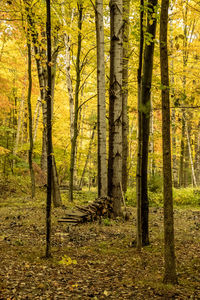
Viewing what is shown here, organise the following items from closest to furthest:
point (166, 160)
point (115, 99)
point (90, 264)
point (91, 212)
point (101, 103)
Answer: point (166, 160)
point (90, 264)
point (91, 212)
point (115, 99)
point (101, 103)

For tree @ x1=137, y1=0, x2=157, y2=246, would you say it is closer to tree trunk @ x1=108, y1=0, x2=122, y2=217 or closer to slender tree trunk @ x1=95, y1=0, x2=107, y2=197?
tree trunk @ x1=108, y1=0, x2=122, y2=217

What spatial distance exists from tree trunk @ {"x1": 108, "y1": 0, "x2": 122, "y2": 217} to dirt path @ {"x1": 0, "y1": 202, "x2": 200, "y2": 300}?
4.74ft

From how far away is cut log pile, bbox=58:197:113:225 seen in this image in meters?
7.09

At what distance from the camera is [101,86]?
8.15m

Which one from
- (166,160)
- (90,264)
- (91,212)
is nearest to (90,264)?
(90,264)

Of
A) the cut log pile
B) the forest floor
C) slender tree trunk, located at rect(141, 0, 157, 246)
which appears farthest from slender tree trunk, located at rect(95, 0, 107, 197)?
slender tree trunk, located at rect(141, 0, 157, 246)

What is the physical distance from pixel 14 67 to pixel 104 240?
48.6 ft

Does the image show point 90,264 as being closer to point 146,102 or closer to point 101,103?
point 146,102

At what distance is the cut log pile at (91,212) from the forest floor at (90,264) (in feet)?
0.85

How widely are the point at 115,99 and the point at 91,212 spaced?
11.1ft

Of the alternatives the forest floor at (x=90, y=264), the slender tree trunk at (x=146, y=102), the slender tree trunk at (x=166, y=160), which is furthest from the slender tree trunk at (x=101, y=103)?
the slender tree trunk at (x=166, y=160)

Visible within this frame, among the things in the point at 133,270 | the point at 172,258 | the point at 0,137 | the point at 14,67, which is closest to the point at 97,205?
the point at 133,270

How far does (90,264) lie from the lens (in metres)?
4.33

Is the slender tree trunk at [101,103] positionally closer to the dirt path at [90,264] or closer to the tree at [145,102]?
the dirt path at [90,264]
